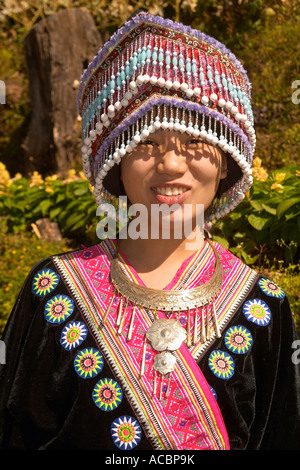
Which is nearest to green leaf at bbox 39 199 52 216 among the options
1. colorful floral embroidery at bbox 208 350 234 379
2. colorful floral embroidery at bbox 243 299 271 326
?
colorful floral embroidery at bbox 243 299 271 326

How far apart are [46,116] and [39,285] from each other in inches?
267

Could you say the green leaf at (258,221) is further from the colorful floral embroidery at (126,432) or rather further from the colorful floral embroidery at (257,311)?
the colorful floral embroidery at (126,432)

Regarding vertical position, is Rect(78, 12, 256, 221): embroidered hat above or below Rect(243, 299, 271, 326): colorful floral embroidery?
above

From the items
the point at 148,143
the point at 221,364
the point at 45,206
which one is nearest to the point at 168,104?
the point at 148,143

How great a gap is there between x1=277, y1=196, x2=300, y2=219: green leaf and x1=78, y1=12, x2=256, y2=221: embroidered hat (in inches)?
Answer: 84.6

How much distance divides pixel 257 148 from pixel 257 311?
4.98m

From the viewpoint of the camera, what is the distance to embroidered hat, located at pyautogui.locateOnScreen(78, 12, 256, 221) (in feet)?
7.75

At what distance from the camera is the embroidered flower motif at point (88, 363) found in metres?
2.49

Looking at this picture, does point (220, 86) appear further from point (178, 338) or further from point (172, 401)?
point (172, 401)

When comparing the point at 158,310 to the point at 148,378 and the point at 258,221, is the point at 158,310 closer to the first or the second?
the point at 148,378

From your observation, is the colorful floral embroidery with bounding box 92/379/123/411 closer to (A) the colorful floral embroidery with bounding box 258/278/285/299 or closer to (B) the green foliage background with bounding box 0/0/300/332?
(A) the colorful floral embroidery with bounding box 258/278/285/299

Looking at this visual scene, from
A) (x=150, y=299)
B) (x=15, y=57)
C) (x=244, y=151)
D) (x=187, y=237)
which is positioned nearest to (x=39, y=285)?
(x=150, y=299)

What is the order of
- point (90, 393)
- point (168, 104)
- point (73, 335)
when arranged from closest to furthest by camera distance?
point (168, 104) → point (90, 393) → point (73, 335)

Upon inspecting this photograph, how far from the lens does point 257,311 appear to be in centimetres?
264
